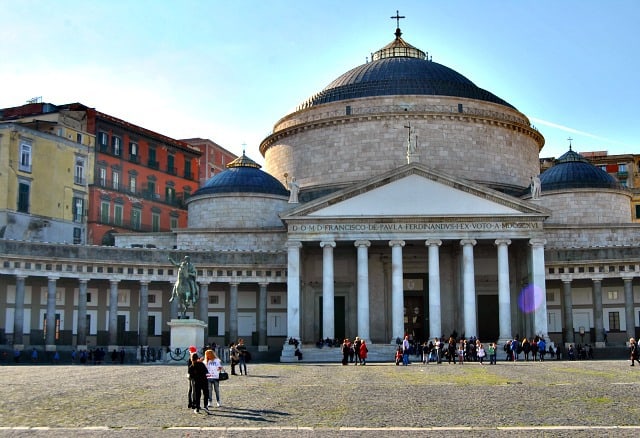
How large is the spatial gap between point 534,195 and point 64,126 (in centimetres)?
3463

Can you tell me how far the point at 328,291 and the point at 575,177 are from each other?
2137 cm

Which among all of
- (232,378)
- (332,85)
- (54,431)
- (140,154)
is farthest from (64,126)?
(54,431)

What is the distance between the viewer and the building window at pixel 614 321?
2397 inches

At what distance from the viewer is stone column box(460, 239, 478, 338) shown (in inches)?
2151

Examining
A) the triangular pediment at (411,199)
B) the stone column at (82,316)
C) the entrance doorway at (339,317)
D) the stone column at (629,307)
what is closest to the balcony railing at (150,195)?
the stone column at (82,316)

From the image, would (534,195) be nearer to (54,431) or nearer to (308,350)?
(308,350)

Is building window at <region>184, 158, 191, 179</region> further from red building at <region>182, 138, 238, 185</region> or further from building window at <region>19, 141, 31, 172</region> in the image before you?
building window at <region>19, 141, 31, 172</region>

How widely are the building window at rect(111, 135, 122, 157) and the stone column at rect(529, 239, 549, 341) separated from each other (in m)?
35.4

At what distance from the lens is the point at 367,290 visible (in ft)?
182

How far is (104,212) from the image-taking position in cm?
7162

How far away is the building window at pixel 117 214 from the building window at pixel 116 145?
4.55 metres

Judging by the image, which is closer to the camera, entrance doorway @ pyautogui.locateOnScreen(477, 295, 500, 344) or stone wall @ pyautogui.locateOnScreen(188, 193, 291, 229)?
entrance doorway @ pyautogui.locateOnScreen(477, 295, 500, 344)

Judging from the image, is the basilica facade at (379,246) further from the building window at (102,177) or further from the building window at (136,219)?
the building window at (102,177)

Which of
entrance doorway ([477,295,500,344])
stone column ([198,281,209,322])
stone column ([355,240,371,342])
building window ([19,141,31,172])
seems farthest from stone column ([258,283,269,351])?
building window ([19,141,31,172])
